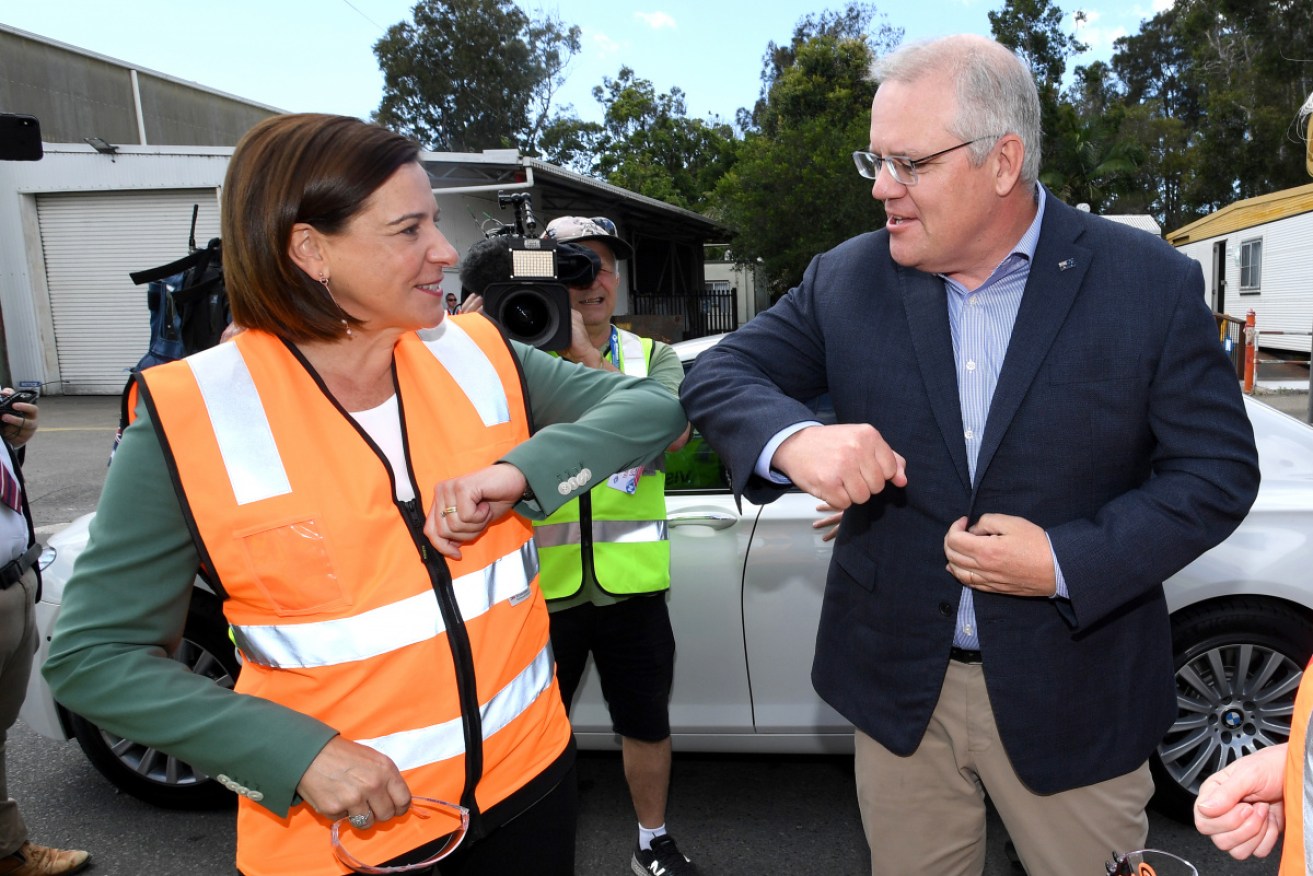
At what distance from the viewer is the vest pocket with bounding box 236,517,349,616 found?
4.25 feet

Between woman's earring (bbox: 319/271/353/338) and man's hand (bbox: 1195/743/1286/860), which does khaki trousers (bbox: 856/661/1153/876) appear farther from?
woman's earring (bbox: 319/271/353/338)

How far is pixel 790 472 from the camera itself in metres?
1.58

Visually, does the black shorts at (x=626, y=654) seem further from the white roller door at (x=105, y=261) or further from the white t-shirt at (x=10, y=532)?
the white roller door at (x=105, y=261)

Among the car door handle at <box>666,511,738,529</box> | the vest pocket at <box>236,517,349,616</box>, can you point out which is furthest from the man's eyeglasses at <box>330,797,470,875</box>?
the car door handle at <box>666,511,738,529</box>

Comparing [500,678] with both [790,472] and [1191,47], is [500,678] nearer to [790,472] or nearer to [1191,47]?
[790,472]

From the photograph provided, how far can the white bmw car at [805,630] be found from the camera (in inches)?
118

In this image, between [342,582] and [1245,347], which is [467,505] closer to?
[342,582]

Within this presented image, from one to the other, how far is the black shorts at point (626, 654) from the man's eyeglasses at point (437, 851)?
1.24 metres

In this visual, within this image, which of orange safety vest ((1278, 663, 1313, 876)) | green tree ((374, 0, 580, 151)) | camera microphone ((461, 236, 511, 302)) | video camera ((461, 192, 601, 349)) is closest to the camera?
orange safety vest ((1278, 663, 1313, 876))

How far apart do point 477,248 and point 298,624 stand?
158 cm

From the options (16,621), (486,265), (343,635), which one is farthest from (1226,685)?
(16,621)

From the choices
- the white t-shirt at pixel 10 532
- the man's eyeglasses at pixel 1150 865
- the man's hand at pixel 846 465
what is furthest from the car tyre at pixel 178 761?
the man's eyeglasses at pixel 1150 865

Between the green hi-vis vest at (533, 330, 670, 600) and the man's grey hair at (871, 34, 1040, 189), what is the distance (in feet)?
3.91

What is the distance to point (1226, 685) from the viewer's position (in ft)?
10.0
